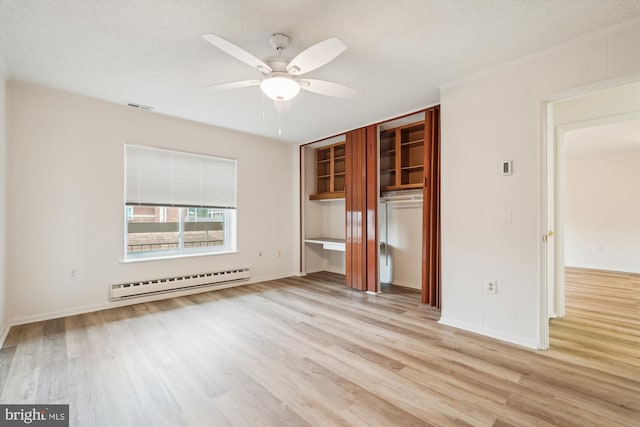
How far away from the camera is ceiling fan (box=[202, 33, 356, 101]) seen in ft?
6.30

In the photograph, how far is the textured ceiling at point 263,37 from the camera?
1953 mm

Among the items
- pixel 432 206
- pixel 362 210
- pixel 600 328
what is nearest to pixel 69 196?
pixel 362 210

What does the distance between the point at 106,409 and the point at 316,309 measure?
2284 mm

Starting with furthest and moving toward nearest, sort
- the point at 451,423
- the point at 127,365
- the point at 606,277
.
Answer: the point at 606,277, the point at 127,365, the point at 451,423

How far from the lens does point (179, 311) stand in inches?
141

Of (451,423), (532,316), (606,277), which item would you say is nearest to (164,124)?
(451,423)

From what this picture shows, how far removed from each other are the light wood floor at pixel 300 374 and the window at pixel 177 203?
1188 mm

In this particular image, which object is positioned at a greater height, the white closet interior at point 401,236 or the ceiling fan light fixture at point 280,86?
the ceiling fan light fixture at point 280,86

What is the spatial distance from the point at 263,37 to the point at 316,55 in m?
0.63

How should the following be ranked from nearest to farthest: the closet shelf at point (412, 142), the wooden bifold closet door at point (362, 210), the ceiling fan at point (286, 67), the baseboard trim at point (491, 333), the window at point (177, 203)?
the ceiling fan at point (286, 67), the baseboard trim at point (491, 333), the window at point (177, 203), the closet shelf at point (412, 142), the wooden bifold closet door at point (362, 210)

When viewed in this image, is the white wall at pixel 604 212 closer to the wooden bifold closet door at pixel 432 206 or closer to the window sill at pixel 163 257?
the wooden bifold closet door at pixel 432 206

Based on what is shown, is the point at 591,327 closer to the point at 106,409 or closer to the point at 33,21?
the point at 106,409

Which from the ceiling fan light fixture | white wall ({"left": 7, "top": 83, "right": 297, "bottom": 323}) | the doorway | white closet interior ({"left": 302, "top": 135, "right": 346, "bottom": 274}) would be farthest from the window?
the doorway

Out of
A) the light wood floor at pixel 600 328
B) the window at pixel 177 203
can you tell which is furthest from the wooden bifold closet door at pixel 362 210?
the light wood floor at pixel 600 328
